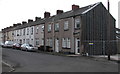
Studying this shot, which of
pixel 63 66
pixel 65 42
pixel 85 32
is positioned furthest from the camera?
pixel 65 42

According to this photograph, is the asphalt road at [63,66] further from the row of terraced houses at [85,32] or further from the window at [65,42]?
the window at [65,42]

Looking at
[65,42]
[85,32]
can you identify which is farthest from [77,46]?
[65,42]

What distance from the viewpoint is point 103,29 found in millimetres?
26391

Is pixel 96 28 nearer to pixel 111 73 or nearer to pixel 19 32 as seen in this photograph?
pixel 111 73

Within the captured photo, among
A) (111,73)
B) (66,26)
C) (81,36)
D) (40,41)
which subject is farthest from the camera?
(40,41)

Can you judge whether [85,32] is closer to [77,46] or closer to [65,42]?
[77,46]

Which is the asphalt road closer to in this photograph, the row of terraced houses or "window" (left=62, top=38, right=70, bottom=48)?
the row of terraced houses

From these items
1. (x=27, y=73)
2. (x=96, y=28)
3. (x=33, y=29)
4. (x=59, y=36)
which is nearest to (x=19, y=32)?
(x=33, y=29)

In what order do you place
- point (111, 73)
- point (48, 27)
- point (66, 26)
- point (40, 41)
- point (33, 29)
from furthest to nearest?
point (33, 29) < point (40, 41) < point (48, 27) < point (66, 26) < point (111, 73)

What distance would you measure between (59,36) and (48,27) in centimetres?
501

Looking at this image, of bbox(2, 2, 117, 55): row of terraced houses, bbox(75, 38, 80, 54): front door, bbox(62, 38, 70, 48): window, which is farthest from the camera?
bbox(62, 38, 70, 48): window

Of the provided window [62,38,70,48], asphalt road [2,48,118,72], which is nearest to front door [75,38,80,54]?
window [62,38,70,48]

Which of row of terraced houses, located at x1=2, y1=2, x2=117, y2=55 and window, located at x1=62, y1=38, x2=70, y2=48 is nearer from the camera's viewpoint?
row of terraced houses, located at x1=2, y1=2, x2=117, y2=55

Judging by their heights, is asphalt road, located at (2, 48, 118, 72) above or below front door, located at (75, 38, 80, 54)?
below
